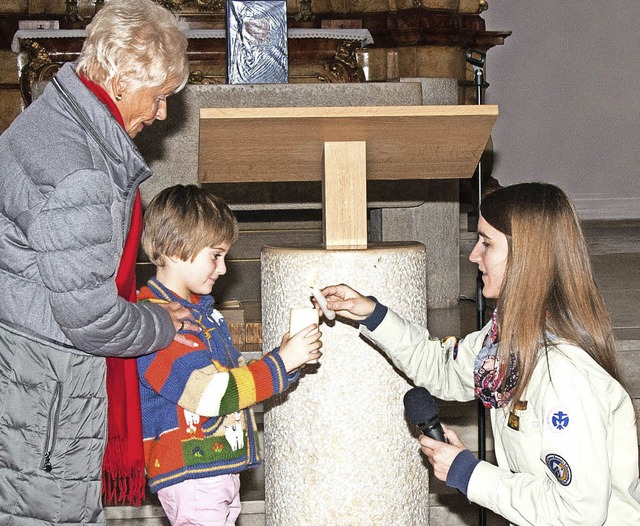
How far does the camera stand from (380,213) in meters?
5.25

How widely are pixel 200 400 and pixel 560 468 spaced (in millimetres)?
850

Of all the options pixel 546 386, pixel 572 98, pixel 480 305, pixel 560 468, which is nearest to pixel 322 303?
pixel 546 386

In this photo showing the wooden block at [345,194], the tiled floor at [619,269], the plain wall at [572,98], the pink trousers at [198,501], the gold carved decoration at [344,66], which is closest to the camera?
the pink trousers at [198,501]

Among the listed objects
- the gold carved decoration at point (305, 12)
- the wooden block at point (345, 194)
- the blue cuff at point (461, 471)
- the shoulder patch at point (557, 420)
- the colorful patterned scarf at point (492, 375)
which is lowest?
the blue cuff at point (461, 471)

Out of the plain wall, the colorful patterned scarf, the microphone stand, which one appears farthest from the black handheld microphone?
the plain wall

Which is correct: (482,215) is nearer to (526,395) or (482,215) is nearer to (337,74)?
(526,395)

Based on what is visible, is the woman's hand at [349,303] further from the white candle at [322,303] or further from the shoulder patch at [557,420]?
the shoulder patch at [557,420]

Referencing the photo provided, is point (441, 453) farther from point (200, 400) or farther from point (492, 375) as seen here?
point (200, 400)

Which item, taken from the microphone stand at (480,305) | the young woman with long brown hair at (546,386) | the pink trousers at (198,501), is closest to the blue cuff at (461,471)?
the young woman with long brown hair at (546,386)

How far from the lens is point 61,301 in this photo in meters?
2.05

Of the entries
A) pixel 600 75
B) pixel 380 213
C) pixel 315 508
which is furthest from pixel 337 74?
pixel 315 508

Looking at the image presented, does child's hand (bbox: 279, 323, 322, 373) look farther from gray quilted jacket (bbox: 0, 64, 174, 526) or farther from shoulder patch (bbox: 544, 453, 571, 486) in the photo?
shoulder patch (bbox: 544, 453, 571, 486)

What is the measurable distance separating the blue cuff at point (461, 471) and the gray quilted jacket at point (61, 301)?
715mm

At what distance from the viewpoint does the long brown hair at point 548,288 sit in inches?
85.1
